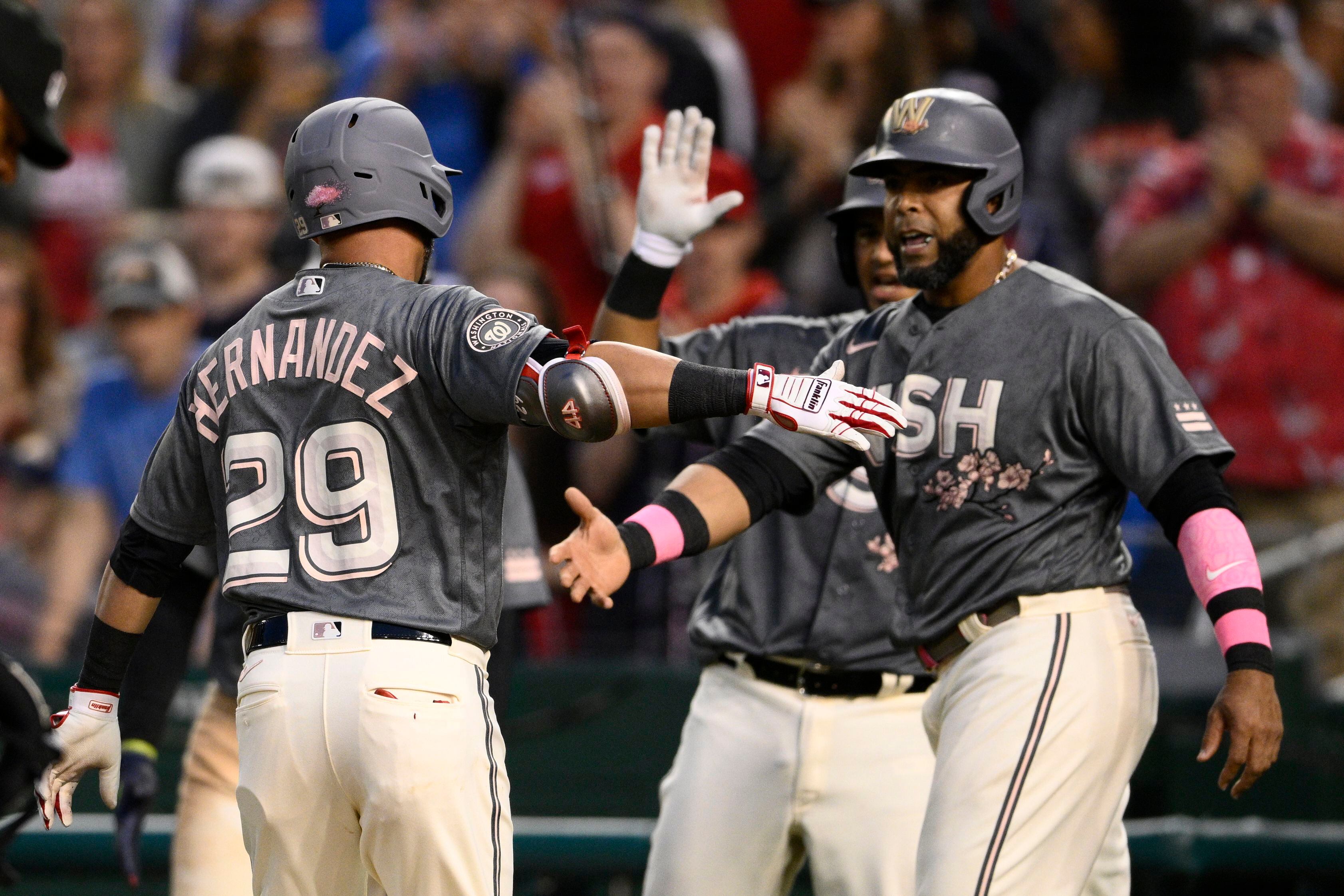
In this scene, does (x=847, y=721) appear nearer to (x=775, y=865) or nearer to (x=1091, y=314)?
Answer: (x=775, y=865)

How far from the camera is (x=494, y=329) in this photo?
3.23m

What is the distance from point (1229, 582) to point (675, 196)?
2005 millimetres

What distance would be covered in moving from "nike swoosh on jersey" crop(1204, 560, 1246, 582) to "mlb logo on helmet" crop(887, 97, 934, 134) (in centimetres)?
119

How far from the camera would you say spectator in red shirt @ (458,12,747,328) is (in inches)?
326

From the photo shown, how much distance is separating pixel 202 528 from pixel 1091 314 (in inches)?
79.4

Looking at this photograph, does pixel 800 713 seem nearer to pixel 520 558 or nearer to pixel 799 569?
pixel 799 569

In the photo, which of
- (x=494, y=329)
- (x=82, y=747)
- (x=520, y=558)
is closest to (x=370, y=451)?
(x=494, y=329)

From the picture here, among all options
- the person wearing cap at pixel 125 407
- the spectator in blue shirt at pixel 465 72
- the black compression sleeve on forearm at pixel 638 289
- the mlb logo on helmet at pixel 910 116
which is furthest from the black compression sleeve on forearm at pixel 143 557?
the spectator in blue shirt at pixel 465 72

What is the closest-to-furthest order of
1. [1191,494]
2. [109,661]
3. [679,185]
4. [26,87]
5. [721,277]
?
[1191,494] → [109,661] → [26,87] → [679,185] → [721,277]

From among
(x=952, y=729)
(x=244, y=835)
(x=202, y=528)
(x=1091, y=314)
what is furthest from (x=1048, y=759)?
(x=202, y=528)

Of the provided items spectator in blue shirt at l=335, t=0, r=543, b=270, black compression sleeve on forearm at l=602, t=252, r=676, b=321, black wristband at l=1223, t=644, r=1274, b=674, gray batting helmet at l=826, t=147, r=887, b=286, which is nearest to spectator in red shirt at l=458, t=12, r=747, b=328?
spectator in blue shirt at l=335, t=0, r=543, b=270

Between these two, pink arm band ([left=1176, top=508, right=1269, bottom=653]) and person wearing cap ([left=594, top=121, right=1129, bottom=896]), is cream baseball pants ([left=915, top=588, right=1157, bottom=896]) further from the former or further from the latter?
person wearing cap ([left=594, top=121, right=1129, bottom=896])

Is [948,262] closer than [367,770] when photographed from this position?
No

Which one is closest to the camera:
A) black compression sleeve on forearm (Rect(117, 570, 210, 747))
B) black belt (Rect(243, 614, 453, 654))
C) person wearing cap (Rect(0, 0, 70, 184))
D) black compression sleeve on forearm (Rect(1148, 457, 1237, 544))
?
black belt (Rect(243, 614, 453, 654))
